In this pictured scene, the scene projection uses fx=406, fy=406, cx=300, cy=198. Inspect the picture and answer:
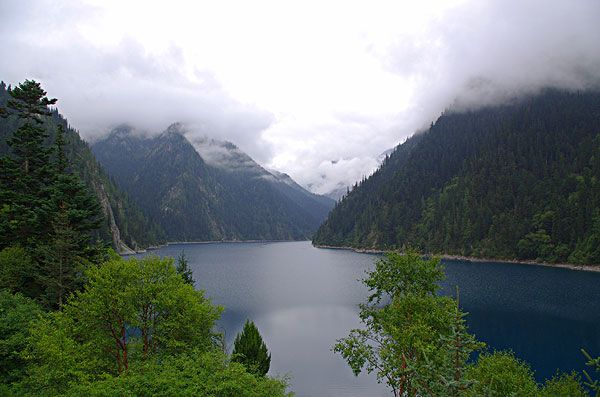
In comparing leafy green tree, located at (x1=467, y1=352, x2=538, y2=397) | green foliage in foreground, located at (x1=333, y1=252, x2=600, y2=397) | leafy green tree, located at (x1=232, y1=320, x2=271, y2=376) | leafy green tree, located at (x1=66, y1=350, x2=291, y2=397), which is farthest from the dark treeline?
leafy green tree, located at (x1=467, y1=352, x2=538, y2=397)

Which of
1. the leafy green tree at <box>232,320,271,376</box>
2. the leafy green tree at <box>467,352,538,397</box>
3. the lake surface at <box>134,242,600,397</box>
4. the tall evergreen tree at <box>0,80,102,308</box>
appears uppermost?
the tall evergreen tree at <box>0,80,102,308</box>

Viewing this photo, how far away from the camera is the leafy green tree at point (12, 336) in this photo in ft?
88.3

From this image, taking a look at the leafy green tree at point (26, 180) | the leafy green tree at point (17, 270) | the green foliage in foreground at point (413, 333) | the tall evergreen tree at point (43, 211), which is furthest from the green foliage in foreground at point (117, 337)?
the leafy green tree at point (26, 180)

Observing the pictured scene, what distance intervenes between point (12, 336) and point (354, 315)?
207 ft

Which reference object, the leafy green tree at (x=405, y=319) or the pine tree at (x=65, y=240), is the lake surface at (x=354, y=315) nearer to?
the leafy green tree at (x=405, y=319)

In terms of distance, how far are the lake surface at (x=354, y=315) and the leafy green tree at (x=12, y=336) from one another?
93.9 ft

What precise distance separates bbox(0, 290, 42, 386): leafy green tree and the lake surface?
93.9 ft

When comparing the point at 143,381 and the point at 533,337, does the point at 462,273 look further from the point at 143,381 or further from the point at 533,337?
the point at 143,381

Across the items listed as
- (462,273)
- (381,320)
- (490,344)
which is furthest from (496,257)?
(381,320)

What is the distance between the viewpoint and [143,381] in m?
21.4

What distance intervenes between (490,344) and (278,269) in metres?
109

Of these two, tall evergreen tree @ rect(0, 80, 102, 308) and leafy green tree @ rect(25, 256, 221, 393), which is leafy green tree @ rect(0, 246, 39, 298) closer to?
tall evergreen tree @ rect(0, 80, 102, 308)

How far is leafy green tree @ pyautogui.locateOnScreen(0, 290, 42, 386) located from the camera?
1059 inches

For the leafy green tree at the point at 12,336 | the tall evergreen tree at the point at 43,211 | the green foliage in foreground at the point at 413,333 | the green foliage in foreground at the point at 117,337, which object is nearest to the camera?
the green foliage in foreground at the point at 117,337
